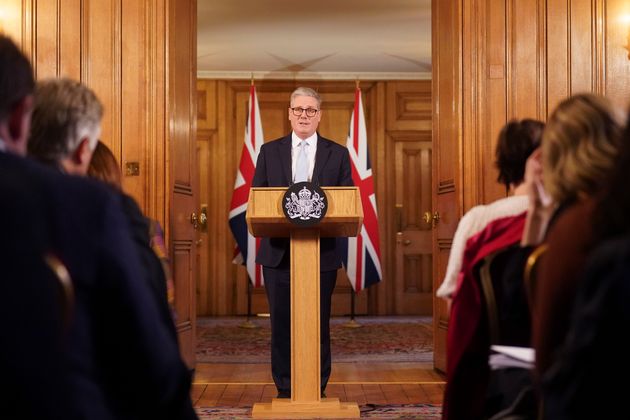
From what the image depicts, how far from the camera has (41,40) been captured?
201 inches

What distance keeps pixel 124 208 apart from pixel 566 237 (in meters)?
1.04

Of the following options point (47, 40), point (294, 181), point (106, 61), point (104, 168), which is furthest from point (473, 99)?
point (104, 168)

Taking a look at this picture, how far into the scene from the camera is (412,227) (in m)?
10.6

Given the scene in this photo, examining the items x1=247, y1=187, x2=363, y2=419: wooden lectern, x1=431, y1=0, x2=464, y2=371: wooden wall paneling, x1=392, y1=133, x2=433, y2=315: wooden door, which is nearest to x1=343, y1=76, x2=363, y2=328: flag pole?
x1=392, y1=133, x2=433, y2=315: wooden door

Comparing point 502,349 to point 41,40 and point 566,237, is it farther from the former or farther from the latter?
point 41,40

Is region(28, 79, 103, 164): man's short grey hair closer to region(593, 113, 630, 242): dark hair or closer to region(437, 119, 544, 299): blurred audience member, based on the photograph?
region(437, 119, 544, 299): blurred audience member

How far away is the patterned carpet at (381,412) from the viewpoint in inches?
169

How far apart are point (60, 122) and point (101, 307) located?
0.56 meters

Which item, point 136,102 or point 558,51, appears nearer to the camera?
point 136,102

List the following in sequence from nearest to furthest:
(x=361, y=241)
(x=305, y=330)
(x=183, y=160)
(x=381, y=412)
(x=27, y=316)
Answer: (x=27, y=316) → (x=305, y=330) → (x=381, y=412) → (x=183, y=160) → (x=361, y=241)

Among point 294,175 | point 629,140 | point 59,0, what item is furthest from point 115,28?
point 629,140

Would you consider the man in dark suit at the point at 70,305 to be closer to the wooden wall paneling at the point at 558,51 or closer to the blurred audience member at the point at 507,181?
the blurred audience member at the point at 507,181

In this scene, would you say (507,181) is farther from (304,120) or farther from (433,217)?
(433,217)

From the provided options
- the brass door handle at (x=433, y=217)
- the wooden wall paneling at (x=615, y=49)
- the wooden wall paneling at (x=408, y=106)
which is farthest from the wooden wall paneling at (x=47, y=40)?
the wooden wall paneling at (x=408, y=106)
